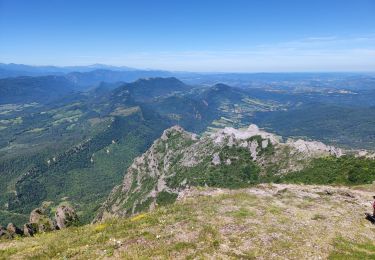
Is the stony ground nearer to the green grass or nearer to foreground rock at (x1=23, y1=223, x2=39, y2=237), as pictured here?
the green grass

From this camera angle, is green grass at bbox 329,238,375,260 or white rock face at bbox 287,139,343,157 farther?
white rock face at bbox 287,139,343,157

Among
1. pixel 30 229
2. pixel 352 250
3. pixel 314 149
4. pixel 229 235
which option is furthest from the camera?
pixel 314 149

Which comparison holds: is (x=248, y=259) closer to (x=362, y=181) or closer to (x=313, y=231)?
(x=313, y=231)

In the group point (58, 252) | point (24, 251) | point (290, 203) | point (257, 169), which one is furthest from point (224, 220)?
point (257, 169)

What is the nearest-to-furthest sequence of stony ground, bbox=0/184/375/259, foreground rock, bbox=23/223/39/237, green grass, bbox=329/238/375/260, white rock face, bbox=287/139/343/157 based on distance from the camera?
1. green grass, bbox=329/238/375/260
2. stony ground, bbox=0/184/375/259
3. foreground rock, bbox=23/223/39/237
4. white rock face, bbox=287/139/343/157

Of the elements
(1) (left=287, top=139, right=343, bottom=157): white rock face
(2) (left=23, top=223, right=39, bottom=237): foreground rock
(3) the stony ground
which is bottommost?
(1) (left=287, top=139, right=343, bottom=157): white rock face

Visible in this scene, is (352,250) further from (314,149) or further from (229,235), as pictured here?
(314,149)

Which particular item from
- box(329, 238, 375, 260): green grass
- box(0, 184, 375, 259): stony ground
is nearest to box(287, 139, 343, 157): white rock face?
box(0, 184, 375, 259): stony ground

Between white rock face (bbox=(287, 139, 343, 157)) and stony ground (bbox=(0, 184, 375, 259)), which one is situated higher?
stony ground (bbox=(0, 184, 375, 259))

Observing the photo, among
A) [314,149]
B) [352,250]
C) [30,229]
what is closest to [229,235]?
[352,250]
